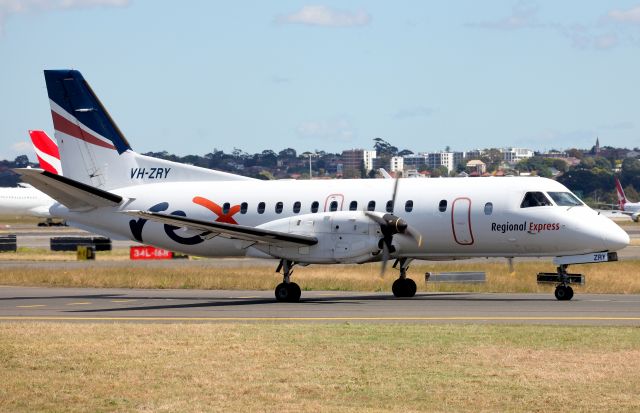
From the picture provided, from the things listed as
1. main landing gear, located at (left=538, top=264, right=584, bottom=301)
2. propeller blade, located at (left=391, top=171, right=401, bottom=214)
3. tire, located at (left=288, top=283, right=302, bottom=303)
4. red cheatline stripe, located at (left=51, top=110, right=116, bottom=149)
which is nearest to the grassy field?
main landing gear, located at (left=538, top=264, right=584, bottom=301)

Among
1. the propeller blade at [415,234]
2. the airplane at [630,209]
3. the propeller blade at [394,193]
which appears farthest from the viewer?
the airplane at [630,209]

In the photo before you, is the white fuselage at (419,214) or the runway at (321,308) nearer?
the runway at (321,308)

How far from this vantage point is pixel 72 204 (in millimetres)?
34594

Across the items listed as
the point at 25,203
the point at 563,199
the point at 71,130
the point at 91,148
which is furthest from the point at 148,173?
the point at 25,203

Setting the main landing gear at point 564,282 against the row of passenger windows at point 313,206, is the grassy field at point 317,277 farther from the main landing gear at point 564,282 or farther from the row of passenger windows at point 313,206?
the row of passenger windows at point 313,206

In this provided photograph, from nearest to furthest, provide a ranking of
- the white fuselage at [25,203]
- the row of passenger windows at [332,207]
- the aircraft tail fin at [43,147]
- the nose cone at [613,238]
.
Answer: the nose cone at [613,238] → the row of passenger windows at [332,207] → the aircraft tail fin at [43,147] → the white fuselage at [25,203]

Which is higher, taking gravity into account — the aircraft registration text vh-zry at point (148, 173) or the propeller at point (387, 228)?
the aircraft registration text vh-zry at point (148, 173)

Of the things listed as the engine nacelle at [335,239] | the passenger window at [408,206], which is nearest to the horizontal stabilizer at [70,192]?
the engine nacelle at [335,239]

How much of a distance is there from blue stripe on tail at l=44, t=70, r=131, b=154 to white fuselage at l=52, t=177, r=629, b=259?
301 centimetres

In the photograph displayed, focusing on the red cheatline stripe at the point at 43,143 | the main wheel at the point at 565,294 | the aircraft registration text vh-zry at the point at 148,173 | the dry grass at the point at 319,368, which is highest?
the red cheatline stripe at the point at 43,143

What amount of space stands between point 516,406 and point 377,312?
12.2 m

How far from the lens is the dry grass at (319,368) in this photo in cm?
1486

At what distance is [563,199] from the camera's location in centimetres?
3034

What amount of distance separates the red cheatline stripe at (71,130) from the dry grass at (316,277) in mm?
5749
